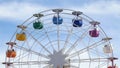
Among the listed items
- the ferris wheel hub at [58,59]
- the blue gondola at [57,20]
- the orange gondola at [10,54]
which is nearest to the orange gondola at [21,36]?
the orange gondola at [10,54]

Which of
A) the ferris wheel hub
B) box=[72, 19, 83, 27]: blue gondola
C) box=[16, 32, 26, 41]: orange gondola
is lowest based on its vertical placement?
the ferris wheel hub

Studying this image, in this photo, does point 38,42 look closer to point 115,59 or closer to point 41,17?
point 41,17

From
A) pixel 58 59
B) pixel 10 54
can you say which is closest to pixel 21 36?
pixel 10 54

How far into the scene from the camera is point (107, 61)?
28531 millimetres

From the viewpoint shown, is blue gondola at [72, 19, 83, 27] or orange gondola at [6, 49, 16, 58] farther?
orange gondola at [6, 49, 16, 58]

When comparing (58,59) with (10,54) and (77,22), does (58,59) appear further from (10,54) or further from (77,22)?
(10,54)

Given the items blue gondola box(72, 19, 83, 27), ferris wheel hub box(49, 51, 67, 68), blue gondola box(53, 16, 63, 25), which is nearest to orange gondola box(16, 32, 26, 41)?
blue gondola box(53, 16, 63, 25)

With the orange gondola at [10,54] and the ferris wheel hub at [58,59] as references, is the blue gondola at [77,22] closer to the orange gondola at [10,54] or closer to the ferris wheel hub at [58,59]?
the ferris wheel hub at [58,59]

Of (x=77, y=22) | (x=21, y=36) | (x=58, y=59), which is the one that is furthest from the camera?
(x=21, y=36)

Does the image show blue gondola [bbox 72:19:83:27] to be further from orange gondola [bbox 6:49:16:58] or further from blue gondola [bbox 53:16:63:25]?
orange gondola [bbox 6:49:16:58]

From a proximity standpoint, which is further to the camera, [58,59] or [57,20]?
[57,20]

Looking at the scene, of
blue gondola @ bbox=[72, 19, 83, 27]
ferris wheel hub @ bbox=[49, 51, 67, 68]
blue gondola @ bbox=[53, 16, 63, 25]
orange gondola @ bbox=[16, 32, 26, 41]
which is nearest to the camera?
ferris wheel hub @ bbox=[49, 51, 67, 68]

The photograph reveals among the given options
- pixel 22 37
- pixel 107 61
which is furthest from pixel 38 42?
pixel 107 61

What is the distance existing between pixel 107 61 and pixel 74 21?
3873 mm
